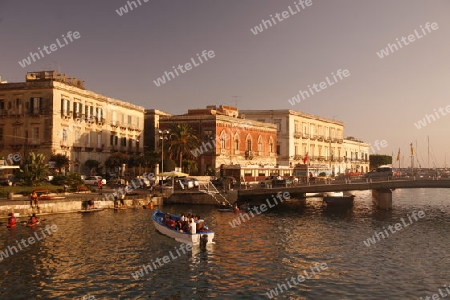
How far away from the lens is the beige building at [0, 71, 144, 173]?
69.9 meters

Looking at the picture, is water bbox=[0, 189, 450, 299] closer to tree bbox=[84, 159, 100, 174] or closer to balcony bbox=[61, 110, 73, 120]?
balcony bbox=[61, 110, 73, 120]

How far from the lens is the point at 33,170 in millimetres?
56469

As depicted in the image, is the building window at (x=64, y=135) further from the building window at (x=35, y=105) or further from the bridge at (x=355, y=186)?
the bridge at (x=355, y=186)

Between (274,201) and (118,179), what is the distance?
26.2 meters

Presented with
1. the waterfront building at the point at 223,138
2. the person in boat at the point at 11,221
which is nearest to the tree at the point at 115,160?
the waterfront building at the point at 223,138

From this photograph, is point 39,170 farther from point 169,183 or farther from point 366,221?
point 366,221

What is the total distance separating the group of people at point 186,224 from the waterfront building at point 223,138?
4474 centimetres

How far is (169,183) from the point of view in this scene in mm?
74000

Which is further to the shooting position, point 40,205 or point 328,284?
point 40,205

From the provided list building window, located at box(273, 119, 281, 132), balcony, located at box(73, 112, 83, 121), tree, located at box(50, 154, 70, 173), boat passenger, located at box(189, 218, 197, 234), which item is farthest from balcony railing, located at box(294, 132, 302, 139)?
boat passenger, located at box(189, 218, 197, 234)

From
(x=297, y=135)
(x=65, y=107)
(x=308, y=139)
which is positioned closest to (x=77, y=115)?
(x=65, y=107)

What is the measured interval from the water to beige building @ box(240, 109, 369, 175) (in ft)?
206

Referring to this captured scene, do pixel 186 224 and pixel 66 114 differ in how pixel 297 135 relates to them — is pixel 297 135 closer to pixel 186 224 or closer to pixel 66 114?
pixel 66 114

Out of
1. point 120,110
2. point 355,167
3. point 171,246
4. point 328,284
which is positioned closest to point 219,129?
point 120,110
